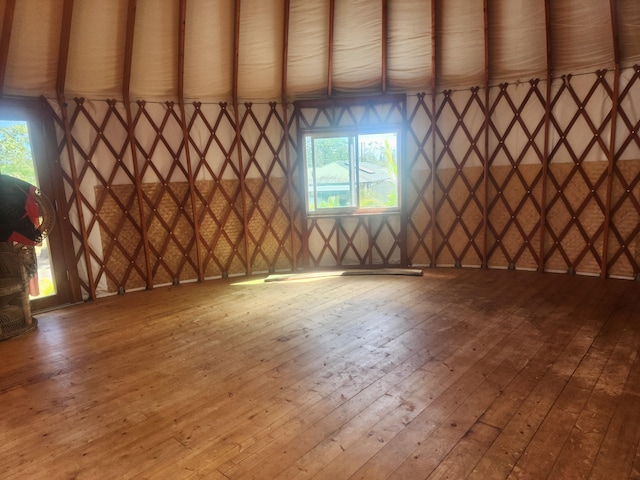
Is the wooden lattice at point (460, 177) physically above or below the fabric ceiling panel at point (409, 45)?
below

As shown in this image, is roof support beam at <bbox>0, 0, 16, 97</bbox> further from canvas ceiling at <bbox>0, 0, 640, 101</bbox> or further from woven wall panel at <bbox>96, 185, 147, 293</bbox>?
Answer: woven wall panel at <bbox>96, 185, 147, 293</bbox>

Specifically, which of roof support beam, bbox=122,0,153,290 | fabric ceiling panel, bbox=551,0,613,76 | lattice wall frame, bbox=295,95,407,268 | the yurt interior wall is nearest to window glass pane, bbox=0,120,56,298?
the yurt interior wall

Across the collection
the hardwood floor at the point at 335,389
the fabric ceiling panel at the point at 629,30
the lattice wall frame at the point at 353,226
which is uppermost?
the fabric ceiling panel at the point at 629,30

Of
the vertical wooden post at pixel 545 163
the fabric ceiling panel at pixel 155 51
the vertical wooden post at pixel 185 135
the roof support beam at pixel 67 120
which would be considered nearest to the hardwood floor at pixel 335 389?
the roof support beam at pixel 67 120

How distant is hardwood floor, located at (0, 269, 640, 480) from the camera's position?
73.2 inches

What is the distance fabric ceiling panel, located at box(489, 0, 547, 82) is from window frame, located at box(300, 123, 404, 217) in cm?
131

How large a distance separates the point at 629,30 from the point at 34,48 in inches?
226

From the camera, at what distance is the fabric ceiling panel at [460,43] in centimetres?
454

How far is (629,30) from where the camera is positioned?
13.5 feet

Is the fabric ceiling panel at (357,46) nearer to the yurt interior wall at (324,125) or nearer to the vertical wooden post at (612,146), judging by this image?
the yurt interior wall at (324,125)

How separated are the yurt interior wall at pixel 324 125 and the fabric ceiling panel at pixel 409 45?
17 millimetres

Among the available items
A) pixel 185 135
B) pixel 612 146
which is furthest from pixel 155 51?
pixel 612 146

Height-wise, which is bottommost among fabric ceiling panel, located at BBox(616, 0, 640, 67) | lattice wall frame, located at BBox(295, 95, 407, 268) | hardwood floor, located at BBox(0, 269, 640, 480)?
hardwood floor, located at BBox(0, 269, 640, 480)

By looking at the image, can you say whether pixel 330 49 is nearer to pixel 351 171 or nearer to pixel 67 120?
pixel 351 171
